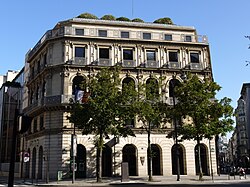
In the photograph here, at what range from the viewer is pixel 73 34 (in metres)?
41.2

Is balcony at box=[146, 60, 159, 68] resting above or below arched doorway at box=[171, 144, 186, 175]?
above

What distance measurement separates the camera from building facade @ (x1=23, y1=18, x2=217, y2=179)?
125 feet

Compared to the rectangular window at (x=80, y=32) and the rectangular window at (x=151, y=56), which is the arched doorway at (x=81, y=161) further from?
the rectangular window at (x=151, y=56)

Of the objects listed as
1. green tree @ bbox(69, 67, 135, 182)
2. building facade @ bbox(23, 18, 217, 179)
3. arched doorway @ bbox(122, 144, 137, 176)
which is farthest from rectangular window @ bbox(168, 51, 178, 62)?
green tree @ bbox(69, 67, 135, 182)

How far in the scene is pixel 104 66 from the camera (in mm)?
40562

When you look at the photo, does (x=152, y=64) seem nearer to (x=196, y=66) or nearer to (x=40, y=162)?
(x=196, y=66)

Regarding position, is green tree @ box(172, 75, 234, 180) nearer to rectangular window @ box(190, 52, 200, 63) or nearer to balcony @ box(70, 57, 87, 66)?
rectangular window @ box(190, 52, 200, 63)

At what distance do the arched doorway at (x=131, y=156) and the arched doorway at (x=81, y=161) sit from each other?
4866mm

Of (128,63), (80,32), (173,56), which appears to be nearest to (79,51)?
(80,32)

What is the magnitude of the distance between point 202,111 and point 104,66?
14787 millimetres

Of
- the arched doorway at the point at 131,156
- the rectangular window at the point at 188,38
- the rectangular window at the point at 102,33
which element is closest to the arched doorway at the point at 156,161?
the arched doorway at the point at 131,156

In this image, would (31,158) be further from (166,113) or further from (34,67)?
(166,113)

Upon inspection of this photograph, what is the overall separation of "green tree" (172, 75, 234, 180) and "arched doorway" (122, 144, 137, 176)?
8589mm

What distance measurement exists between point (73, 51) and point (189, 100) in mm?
16961
